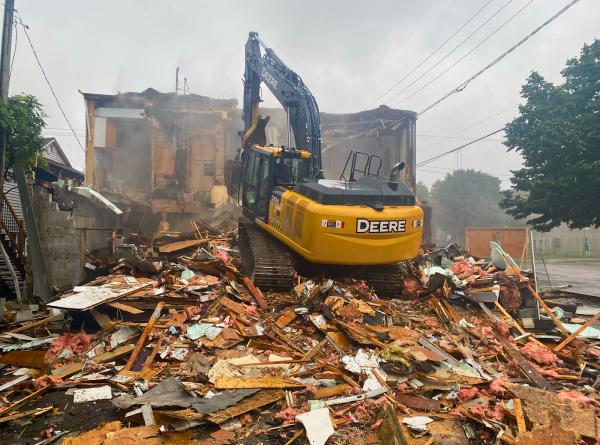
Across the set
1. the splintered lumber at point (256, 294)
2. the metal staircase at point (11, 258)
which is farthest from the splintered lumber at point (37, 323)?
the metal staircase at point (11, 258)

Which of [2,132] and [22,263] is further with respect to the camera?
[22,263]

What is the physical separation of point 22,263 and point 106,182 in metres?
13.0

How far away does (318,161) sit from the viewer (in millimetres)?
9055

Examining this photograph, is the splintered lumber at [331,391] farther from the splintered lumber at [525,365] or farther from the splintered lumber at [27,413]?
the splintered lumber at [27,413]

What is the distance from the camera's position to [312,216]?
21.5ft

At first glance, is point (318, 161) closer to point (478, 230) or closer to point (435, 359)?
point (435, 359)

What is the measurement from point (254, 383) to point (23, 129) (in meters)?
7.88

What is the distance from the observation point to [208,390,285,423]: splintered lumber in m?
3.59

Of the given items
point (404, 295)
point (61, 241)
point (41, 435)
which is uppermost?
point (61, 241)

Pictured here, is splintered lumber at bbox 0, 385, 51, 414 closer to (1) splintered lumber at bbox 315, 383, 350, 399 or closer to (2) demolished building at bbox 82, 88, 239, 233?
(1) splintered lumber at bbox 315, 383, 350, 399

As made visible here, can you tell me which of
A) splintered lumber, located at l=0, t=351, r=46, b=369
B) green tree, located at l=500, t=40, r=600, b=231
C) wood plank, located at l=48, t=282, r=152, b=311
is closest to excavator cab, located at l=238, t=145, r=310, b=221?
wood plank, located at l=48, t=282, r=152, b=311

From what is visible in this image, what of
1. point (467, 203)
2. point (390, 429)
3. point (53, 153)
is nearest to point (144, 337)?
point (390, 429)

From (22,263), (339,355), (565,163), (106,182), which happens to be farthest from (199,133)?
(339,355)

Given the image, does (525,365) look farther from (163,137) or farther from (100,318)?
(163,137)
